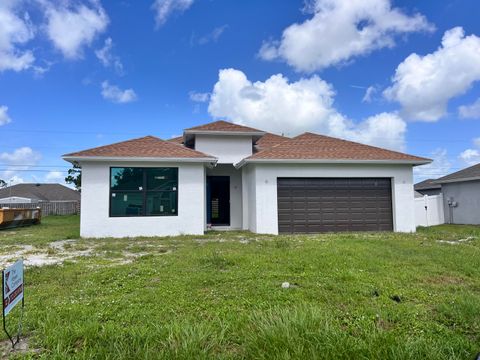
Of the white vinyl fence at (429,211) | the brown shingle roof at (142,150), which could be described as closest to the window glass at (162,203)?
the brown shingle roof at (142,150)

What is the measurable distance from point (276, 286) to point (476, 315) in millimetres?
2490

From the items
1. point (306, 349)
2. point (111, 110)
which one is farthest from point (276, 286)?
point (111, 110)

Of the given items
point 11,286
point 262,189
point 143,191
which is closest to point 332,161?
point 262,189

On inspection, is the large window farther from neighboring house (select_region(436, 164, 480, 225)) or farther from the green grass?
neighboring house (select_region(436, 164, 480, 225))

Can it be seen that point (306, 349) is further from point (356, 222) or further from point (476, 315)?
point (356, 222)

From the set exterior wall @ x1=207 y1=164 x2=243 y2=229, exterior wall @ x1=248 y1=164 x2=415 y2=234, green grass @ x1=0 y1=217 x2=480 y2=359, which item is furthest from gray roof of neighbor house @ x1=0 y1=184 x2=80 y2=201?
green grass @ x1=0 y1=217 x2=480 y2=359

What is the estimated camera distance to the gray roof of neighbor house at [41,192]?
42263 mm

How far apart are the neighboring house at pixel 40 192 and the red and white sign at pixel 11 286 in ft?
141

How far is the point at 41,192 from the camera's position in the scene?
145ft

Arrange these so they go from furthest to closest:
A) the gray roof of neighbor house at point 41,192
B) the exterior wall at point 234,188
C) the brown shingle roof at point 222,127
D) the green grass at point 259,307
Result: the gray roof of neighbor house at point 41,192
the exterior wall at point 234,188
the brown shingle roof at point 222,127
the green grass at point 259,307

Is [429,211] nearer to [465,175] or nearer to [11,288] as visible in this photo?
[465,175]

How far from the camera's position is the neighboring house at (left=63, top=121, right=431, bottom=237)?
480 inches

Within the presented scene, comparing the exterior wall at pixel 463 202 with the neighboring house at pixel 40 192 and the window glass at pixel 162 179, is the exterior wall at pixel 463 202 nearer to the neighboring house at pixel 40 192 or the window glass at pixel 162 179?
the window glass at pixel 162 179

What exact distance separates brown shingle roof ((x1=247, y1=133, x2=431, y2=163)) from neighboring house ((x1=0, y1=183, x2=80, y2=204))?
37273mm
